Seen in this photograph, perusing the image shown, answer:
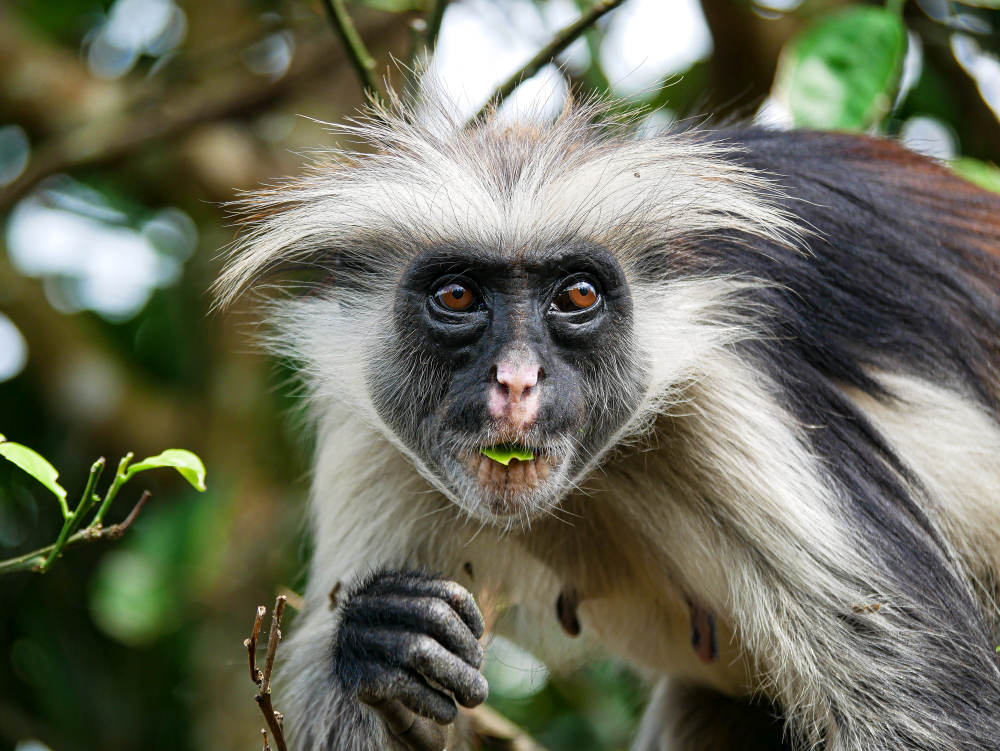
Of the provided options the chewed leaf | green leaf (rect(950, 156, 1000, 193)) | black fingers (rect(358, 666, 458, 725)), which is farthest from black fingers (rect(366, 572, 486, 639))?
green leaf (rect(950, 156, 1000, 193))

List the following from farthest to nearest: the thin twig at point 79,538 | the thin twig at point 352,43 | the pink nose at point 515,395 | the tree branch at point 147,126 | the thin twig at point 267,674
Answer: the tree branch at point 147,126 < the thin twig at point 352,43 < the pink nose at point 515,395 < the thin twig at point 79,538 < the thin twig at point 267,674

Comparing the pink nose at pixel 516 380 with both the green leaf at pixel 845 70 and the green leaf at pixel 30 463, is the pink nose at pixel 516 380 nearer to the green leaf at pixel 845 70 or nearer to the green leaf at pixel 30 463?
the green leaf at pixel 30 463

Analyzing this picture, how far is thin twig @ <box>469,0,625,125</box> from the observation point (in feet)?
11.3

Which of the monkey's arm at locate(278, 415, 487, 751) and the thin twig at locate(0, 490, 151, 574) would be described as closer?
the thin twig at locate(0, 490, 151, 574)

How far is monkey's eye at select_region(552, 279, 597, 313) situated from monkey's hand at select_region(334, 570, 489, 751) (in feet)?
2.42

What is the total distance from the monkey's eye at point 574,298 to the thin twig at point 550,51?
86 centimetres

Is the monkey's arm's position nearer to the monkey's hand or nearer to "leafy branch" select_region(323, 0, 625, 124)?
the monkey's hand

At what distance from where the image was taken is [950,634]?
298 centimetres

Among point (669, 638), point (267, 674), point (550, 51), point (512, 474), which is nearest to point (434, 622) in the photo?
point (512, 474)

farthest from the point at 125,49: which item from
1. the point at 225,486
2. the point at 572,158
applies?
the point at 572,158

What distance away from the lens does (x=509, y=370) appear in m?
2.69

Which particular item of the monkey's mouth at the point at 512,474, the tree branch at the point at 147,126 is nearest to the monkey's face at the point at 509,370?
the monkey's mouth at the point at 512,474

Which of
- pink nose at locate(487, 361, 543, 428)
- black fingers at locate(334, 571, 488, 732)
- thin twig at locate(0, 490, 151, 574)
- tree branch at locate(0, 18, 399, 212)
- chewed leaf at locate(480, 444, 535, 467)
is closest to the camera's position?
thin twig at locate(0, 490, 151, 574)

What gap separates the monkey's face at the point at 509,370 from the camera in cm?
276
